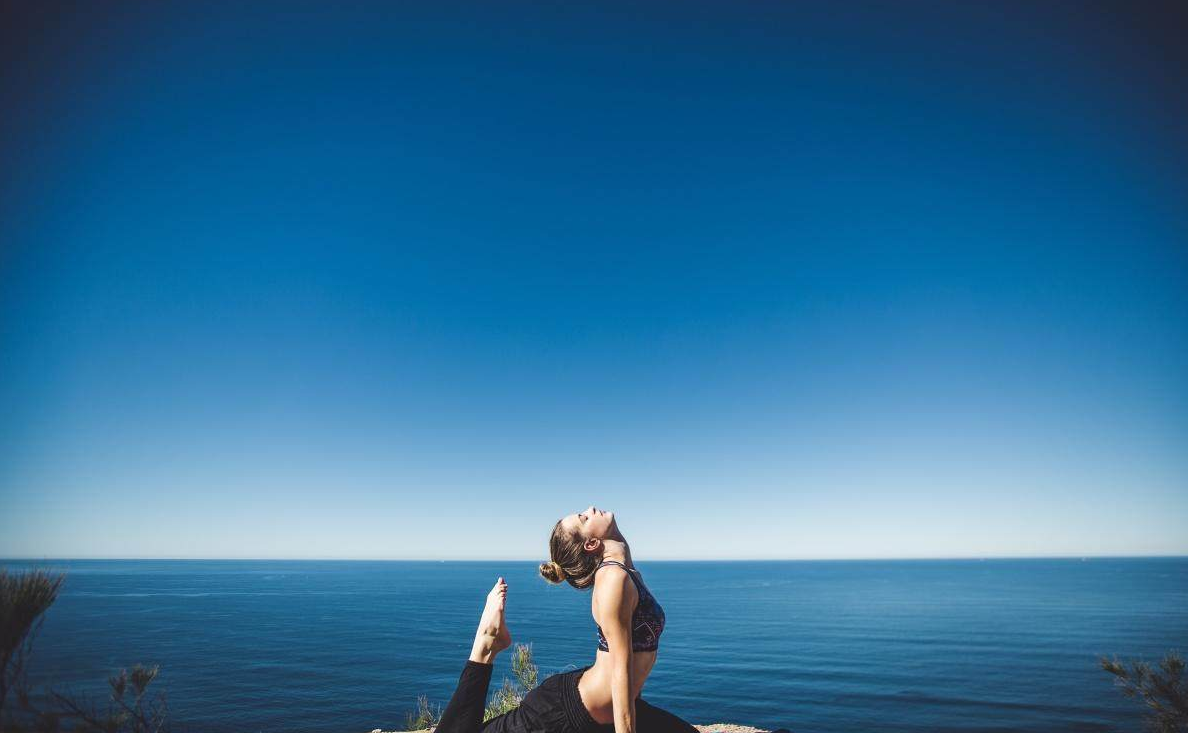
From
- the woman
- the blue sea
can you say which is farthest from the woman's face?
the blue sea

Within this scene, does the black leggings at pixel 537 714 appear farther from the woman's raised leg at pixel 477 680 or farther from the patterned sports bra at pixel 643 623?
the patterned sports bra at pixel 643 623

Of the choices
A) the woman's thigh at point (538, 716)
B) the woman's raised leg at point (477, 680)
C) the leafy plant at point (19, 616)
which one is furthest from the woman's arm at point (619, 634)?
the leafy plant at point (19, 616)

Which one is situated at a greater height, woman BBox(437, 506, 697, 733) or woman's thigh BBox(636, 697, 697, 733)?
woman BBox(437, 506, 697, 733)

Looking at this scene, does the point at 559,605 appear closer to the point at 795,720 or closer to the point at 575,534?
the point at 795,720

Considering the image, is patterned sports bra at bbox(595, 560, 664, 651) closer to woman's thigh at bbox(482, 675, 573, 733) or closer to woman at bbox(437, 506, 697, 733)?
woman at bbox(437, 506, 697, 733)

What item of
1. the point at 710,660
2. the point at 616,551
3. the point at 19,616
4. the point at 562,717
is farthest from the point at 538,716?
the point at 710,660

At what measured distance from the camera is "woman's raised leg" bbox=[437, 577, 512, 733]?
11.5ft

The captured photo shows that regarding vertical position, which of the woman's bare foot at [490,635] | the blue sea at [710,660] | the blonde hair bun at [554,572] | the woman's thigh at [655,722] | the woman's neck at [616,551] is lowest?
the blue sea at [710,660]

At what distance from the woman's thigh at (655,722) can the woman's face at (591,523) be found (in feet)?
3.33

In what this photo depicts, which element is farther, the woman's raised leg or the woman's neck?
the woman's neck

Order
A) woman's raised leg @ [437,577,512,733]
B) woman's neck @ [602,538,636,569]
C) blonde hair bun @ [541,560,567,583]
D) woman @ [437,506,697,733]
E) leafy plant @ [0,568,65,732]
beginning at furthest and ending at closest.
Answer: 1. leafy plant @ [0,568,65,732]
2. blonde hair bun @ [541,560,567,583]
3. woman's neck @ [602,538,636,569]
4. woman's raised leg @ [437,577,512,733]
5. woman @ [437,506,697,733]

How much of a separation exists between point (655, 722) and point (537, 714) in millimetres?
729

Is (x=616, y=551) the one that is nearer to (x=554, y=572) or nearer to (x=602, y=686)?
(x=554, y=572)

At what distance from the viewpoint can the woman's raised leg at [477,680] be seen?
3.49 meters
